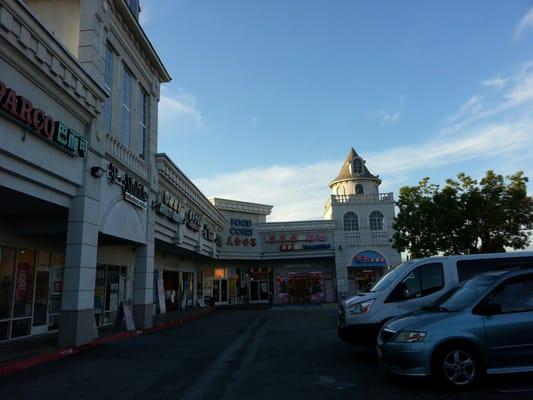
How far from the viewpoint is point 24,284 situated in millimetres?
13180

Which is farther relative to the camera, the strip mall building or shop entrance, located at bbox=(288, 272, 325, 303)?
shop entrance, located at bbox=(288, 272, 325, 303)

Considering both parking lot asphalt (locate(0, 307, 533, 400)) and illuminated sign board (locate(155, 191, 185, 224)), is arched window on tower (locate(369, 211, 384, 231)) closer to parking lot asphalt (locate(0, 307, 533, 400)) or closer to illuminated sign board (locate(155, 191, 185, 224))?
illuminated sign board (locate(155, 191, 185, 224))

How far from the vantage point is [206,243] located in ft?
91.8

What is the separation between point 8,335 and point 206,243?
53.0 ft

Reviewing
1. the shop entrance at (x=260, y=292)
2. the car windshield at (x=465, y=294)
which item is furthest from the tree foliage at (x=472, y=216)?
the car windshield at (x=465, y=294)

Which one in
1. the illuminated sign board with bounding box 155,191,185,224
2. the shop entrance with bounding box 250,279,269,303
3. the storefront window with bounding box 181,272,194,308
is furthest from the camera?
the shop entrance with bounding box 250,279,269,303

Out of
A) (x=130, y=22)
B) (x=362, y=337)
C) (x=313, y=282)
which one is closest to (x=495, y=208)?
(x=313, y=282)

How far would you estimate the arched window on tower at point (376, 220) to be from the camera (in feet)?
125

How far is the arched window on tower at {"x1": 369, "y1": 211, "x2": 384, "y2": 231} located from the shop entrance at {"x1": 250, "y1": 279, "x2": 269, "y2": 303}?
434 inches

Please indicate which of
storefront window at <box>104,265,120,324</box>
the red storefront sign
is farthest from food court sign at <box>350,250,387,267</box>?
the red storefront sign

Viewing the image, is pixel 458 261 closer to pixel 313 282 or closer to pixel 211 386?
pixel 211 386

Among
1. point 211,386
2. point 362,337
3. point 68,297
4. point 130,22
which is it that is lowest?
point 211,386

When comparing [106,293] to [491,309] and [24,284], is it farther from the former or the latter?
[491,309]

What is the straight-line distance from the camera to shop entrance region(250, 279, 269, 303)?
3938cm
